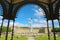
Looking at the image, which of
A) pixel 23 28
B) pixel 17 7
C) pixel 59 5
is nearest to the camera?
pixel 59 5

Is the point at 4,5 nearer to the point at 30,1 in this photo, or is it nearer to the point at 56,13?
the point at 30,1

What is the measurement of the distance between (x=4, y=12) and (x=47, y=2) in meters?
3.05

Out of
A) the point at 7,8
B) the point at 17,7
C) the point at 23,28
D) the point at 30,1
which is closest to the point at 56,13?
the point at 30,1

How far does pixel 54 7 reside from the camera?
9.00m

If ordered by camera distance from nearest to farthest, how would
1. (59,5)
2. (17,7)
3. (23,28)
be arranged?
(59,5) < (17,7) < (23,28)

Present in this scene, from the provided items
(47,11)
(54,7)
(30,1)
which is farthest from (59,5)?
(30,1)

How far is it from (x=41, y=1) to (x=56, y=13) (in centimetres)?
132

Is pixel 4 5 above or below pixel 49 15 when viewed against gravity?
above

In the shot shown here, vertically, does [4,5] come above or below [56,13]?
above

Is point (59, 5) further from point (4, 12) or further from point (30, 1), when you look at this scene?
point (4, 12)

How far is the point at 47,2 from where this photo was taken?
9164 mm

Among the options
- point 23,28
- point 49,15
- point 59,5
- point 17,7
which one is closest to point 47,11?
point 49,15

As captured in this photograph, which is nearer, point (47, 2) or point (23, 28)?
point (47, 2)

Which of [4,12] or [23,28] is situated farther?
[23,28]
